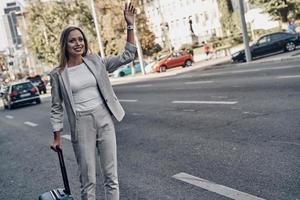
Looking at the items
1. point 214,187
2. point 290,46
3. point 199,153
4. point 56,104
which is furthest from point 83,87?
point 290,46

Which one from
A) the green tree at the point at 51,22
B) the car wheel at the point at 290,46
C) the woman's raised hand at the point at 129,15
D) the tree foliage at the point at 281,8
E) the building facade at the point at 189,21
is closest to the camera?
the woman's raised hand at the point at 129,15

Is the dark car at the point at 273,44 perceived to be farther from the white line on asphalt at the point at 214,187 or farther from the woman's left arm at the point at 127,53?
the woman's left arm at the point at 127,53

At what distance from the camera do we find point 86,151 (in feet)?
12.7

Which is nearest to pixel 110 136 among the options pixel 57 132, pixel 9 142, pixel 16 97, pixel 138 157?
pixel 57 132

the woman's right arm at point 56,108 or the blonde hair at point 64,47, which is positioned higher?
the blonde hair at point 64,47

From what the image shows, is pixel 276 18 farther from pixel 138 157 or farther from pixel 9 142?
pixel 138 157

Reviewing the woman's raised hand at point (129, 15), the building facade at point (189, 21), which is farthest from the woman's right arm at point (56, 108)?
the building facade at point (189, 21)

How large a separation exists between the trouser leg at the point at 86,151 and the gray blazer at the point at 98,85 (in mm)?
81

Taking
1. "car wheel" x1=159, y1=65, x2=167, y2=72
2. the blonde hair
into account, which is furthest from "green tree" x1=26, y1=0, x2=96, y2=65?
the blonde hair

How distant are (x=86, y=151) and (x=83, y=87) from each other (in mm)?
555

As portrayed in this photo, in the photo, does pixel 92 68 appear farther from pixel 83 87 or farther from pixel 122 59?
pixel 122 59

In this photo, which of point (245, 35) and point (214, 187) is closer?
point (214, 187)

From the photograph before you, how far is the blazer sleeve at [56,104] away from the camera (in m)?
3.88

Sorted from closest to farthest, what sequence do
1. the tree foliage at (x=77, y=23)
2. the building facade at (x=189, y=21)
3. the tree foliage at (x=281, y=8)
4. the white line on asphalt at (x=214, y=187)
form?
1. the white line on asphalt at (x=214, y=187)
2. the tree foliage at (x=281, y=8)
3. the tree foliage at (x=77, y=23)
4. the building facade at (x=189, y=21)
